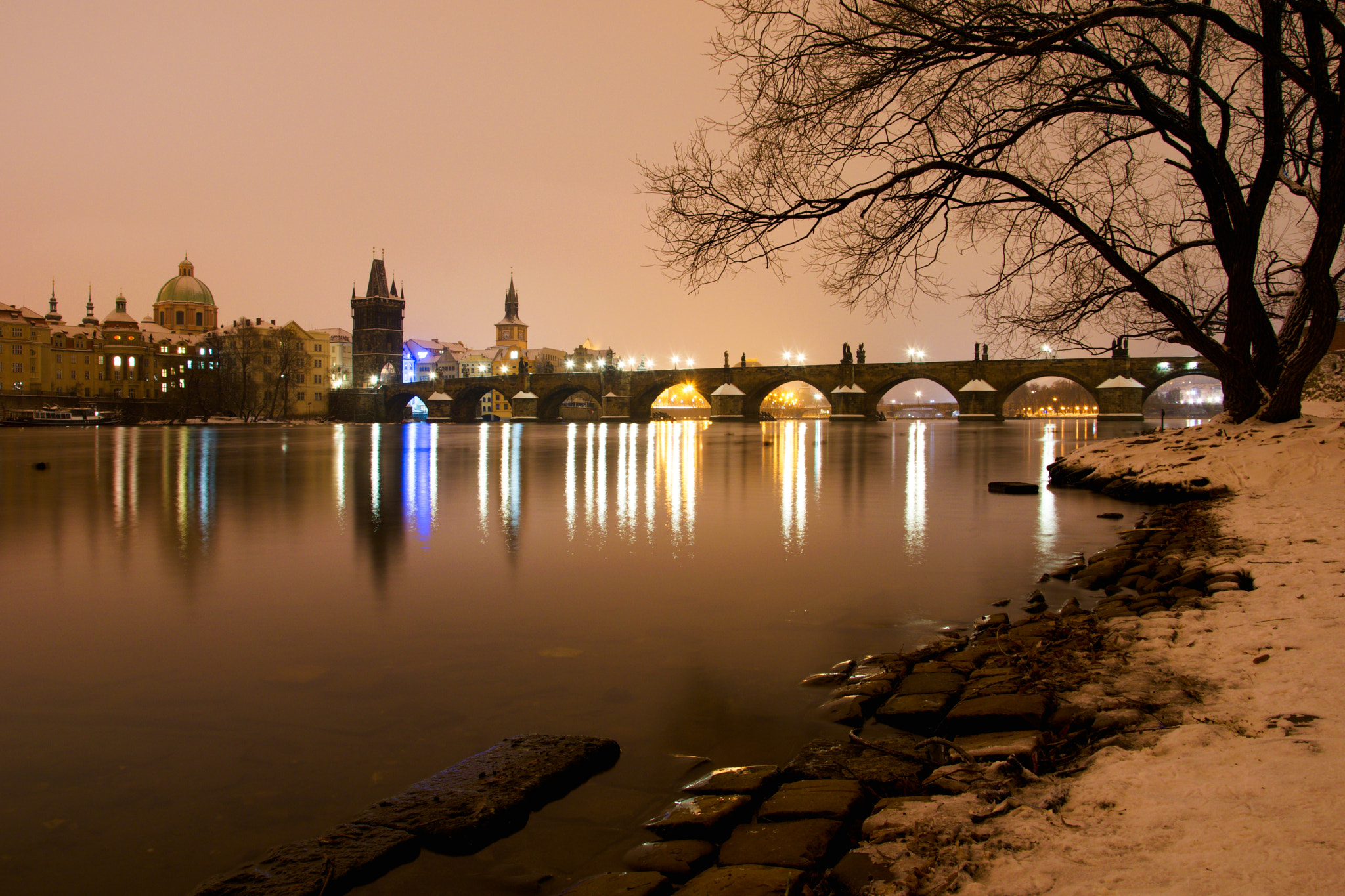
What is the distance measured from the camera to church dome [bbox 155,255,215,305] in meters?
113

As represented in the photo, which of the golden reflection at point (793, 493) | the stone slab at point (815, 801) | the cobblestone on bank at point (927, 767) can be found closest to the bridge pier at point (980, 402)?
the golden reflection at point (793, 493)

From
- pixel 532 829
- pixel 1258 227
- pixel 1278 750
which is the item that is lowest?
pixel 532 829

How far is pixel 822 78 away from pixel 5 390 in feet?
345

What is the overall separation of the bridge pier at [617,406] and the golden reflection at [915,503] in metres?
51.2

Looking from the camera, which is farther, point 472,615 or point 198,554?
point 198,554

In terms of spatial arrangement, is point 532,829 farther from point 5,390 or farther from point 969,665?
point 5,390

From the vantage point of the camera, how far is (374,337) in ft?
377

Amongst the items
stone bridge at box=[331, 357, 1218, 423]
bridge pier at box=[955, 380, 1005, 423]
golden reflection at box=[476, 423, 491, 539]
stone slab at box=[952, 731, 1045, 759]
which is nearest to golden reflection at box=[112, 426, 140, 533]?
golden reflection at box=[476, 423, 491, 539]

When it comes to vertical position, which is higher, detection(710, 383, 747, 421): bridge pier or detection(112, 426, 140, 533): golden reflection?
detection(710, 383, 747, 421): bridge pier

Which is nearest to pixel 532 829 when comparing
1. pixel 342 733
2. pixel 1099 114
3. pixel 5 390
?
pixel 342 733

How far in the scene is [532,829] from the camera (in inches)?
117

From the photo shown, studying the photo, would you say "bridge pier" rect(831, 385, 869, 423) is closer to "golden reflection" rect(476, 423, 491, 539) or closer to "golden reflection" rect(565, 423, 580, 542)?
"golden reflection" rect(565, 423, 580, 542)

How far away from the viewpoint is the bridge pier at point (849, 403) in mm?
68438

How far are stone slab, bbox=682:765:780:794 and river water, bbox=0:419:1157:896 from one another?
0.14 m
